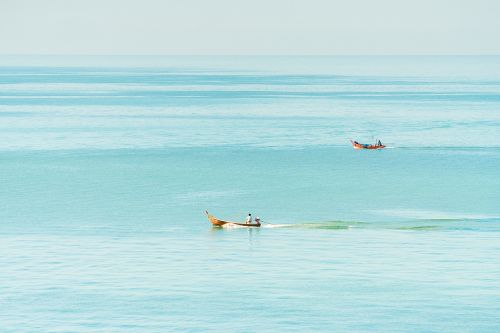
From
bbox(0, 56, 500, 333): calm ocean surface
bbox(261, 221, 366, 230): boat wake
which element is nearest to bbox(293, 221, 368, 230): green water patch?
bbox(261, 221, 366, 230): boat wake

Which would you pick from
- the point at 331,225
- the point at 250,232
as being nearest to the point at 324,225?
the point at 331,225

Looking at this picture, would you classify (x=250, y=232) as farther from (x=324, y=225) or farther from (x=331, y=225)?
(x=331, y=225)

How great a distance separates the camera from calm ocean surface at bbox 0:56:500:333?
47844 mm

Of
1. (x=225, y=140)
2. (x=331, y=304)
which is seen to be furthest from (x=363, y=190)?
(x=225, y=140)

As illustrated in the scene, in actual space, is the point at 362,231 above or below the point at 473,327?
above

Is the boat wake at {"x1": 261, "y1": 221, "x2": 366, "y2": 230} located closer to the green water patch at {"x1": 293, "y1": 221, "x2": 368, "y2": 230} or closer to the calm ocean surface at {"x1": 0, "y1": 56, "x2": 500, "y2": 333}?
the green water patch at {"x1": 293, "y1": 221, "x2": 368, "y2": 230}

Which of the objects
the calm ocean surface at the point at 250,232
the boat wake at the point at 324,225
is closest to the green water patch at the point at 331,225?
the boat wake at the point at 324,225

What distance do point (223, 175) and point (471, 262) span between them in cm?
3647

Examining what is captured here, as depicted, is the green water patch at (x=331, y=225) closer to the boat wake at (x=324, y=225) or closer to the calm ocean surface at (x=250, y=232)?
the boat wake at (x=324, y=225)

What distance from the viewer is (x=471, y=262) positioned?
56125mm

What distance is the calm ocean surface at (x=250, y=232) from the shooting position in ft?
157

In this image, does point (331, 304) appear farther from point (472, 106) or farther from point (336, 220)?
point (472, 106)

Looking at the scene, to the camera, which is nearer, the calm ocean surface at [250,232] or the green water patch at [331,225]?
the calm ocean surface at [250,232]

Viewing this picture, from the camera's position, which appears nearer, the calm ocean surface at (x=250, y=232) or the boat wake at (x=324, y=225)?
the calm ocean surface at (x=250, y=232)
